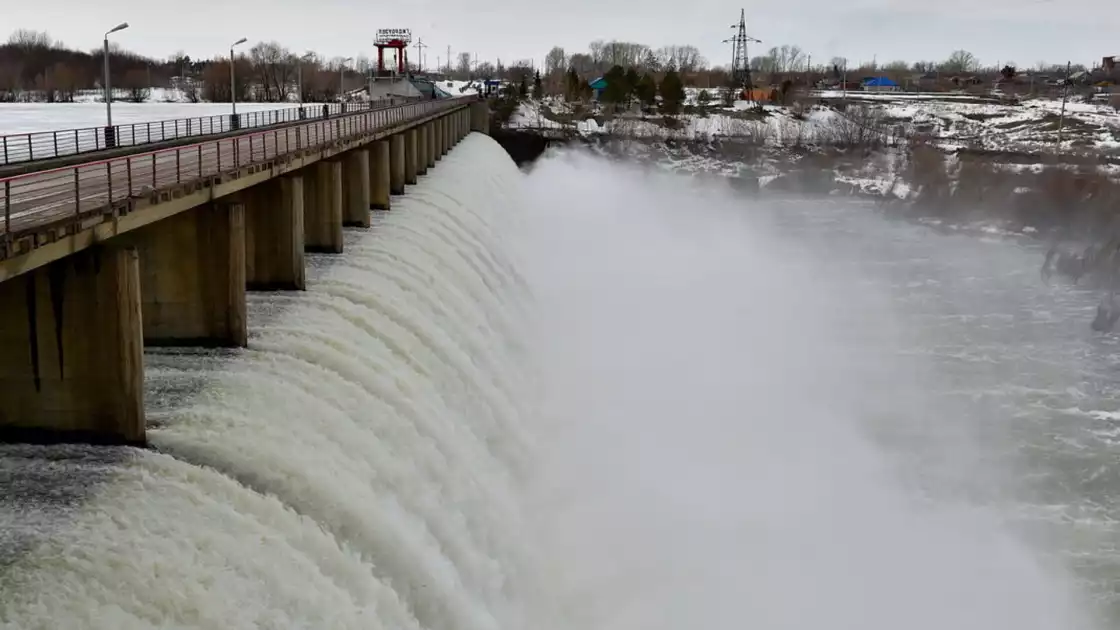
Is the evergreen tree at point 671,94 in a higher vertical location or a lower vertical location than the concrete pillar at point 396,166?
higher

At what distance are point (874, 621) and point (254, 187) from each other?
1538 centimetres

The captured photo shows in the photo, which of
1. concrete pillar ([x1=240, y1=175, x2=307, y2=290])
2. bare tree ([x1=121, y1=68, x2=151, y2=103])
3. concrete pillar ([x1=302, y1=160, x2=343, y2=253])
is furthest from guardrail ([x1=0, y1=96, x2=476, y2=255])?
bare tree ([x1=121, y1=68, x2=151, y2=103])

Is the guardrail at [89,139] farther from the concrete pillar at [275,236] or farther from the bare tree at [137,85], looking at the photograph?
the bare tree at [137,85]

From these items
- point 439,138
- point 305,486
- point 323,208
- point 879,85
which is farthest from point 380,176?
point 879,85

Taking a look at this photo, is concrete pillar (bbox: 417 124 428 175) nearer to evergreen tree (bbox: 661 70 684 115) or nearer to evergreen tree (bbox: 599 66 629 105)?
evergreen tree (bbox: 661 70 684 115)

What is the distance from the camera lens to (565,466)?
20.9 meters

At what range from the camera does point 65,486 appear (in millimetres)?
11641

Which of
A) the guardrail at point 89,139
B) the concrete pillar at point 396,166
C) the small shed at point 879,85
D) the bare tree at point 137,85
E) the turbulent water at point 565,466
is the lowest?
the turbulent water at point 565,466

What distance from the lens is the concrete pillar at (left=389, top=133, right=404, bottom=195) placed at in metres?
36.5

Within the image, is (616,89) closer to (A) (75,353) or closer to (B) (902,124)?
(B) (902,124)

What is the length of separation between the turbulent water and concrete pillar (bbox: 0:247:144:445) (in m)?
0.46

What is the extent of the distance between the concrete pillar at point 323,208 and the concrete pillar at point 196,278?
7.49m

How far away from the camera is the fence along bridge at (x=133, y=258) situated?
12758mm

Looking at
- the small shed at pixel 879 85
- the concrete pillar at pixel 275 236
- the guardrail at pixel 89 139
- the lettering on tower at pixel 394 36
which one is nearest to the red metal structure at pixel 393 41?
the lettering on tower at pixel 394 36
